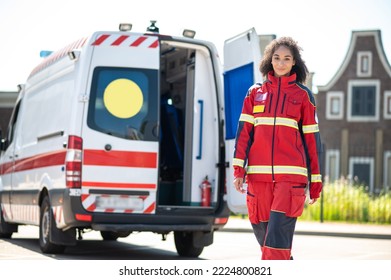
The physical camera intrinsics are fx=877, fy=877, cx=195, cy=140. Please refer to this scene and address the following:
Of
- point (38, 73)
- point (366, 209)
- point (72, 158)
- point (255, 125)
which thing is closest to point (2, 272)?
point (255, 125)

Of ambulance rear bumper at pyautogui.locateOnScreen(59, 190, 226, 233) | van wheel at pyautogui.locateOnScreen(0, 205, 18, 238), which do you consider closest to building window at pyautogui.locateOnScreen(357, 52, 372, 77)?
van wheel at pyautogui.locateOnScreen(0, 205, 18, 238)

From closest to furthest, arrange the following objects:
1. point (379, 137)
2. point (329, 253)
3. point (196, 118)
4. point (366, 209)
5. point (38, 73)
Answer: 1. point (196, 118)
2. point (38, 73)
3. point (329, 253)
4. point (366, 209)
5. point (379, 137)

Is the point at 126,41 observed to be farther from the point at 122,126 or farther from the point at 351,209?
the point at 351,209

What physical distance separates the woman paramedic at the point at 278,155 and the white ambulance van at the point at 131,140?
10.4 ft

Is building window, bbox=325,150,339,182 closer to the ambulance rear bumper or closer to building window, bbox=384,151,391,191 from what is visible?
building window, bbox=384,151,391,191

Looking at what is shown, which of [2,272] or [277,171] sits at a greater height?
[277,171]

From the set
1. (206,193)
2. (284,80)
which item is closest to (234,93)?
(206,193)

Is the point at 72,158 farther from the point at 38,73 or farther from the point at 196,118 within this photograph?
the point at 38,73

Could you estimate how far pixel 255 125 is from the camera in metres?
5.73

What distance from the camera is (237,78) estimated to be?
367 inches

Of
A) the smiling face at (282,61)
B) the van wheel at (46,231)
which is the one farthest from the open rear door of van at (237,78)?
the smiling face at (282,61)

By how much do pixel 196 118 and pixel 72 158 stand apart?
5.24 ft

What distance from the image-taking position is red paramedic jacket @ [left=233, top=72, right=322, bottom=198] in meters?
5.64

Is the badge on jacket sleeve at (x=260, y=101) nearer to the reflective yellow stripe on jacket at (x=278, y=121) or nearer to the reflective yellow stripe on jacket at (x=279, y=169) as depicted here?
the reflective yellow stripe on jacket at (x=278, y=121)
